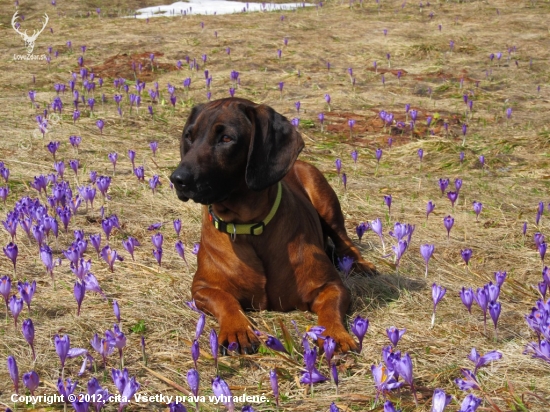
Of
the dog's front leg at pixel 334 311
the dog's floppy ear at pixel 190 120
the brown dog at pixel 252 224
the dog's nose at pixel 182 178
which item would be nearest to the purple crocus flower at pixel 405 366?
the dog's front leg at pixel 334 311

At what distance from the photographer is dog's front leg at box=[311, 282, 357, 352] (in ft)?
12.5

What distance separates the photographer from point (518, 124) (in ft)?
32.6

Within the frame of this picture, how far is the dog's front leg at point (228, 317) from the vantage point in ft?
12.5

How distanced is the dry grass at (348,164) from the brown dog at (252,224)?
169mm

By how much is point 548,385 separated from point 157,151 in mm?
6170

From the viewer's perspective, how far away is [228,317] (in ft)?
13.1

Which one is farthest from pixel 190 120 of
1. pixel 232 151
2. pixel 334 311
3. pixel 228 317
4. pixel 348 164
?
pixel 348 164

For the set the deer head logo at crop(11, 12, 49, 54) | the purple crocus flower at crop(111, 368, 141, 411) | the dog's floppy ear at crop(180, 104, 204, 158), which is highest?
the deer head logo at crop(11, 12, 49, 54)

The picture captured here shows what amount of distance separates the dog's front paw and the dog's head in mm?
758

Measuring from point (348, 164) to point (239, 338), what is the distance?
4942mm

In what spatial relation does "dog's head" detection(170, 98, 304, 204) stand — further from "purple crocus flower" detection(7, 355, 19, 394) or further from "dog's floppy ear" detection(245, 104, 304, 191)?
"purple crocus flower" detection(7, 355, 19, 394)

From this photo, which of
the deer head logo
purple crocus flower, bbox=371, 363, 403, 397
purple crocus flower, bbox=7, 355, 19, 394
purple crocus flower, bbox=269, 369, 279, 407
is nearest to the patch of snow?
the deer head logo

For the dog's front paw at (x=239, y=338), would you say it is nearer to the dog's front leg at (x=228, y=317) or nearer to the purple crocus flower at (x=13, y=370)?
the dog's front leg at (x=228, y=317)

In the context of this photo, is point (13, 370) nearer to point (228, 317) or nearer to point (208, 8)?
point (228, 317)
